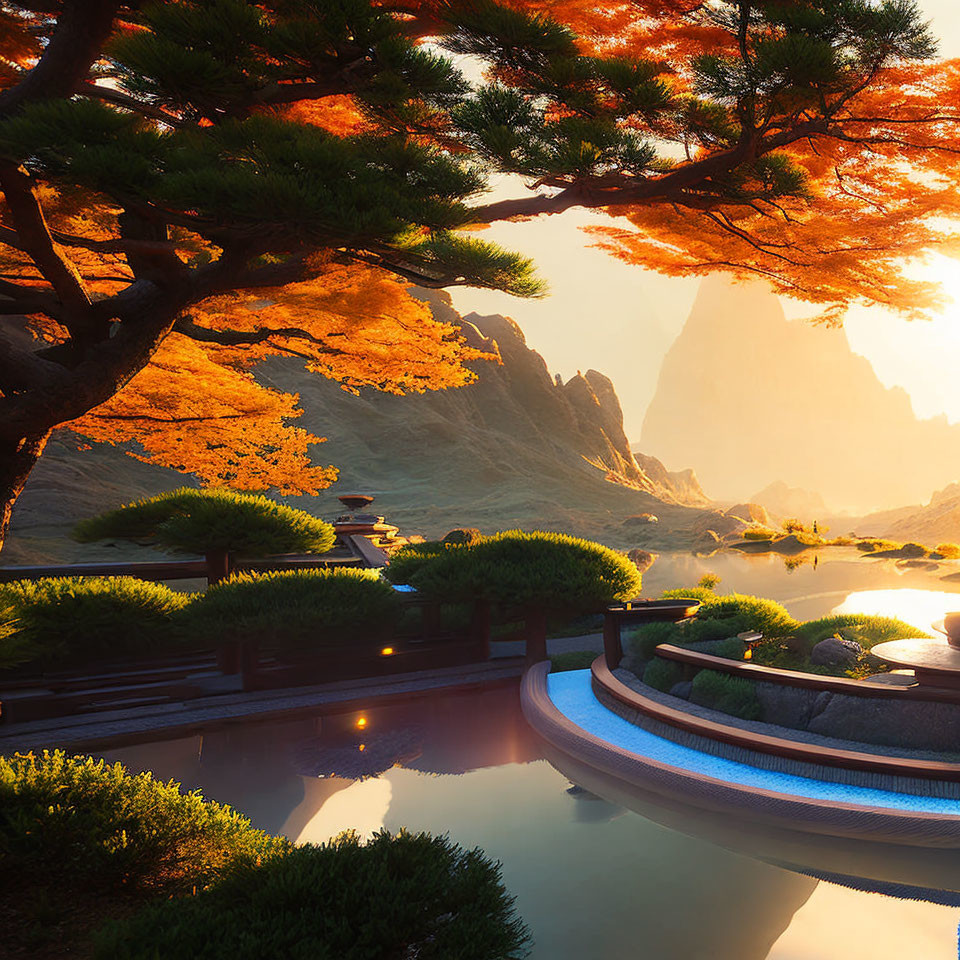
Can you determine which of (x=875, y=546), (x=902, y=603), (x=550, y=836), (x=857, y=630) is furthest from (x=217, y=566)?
(x=875, y=546)

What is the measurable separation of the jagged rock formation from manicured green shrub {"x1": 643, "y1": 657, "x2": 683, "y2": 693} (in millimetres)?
25909

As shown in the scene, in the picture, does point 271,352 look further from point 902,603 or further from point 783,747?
point 902,603

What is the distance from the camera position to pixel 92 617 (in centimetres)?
803

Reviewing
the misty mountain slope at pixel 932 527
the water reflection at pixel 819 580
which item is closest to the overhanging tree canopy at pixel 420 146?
the water reflection at pixel 819 580

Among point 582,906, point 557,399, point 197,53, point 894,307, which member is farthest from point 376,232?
point 557,399

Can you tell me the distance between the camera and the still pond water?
398 cm

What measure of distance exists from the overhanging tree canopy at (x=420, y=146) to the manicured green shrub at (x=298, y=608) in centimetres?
247

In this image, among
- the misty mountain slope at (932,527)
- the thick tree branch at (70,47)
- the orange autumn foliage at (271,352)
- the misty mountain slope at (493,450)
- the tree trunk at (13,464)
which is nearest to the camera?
the thick tree branch at (70,47)

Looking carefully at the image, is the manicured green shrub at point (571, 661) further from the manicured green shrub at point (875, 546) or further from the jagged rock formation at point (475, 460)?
the manicured green shrub at point (875, 546)

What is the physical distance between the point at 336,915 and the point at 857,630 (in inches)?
279

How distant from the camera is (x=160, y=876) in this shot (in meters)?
3.70

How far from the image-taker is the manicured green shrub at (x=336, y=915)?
9.04 feet

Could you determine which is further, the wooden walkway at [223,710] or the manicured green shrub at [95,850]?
the wooden walkway at [223,710]

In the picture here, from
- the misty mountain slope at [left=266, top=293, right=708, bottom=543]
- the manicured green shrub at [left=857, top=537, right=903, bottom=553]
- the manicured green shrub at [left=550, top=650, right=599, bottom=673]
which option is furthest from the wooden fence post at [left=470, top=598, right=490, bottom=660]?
the misty mountain slope at [left=266, top=293, right=708, bottom=543]
